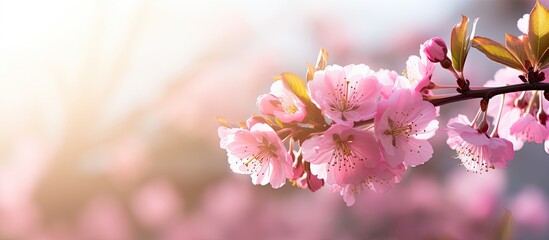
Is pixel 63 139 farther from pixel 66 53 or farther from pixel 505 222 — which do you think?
pixel 505 222

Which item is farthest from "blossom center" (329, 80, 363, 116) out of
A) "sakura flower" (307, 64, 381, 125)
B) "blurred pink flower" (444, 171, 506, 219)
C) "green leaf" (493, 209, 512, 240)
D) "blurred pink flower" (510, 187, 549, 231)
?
"blurred pink flower" (510, 187, 549, 231)

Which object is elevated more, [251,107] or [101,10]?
[101,10]

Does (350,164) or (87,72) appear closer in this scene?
(350,164)

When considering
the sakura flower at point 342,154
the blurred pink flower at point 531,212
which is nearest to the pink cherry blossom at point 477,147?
the sakura flower at point 342,154

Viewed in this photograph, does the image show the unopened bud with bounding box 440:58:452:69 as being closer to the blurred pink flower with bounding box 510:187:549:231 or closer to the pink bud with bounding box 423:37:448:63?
the pink bud with bounding box 423:37:448:63

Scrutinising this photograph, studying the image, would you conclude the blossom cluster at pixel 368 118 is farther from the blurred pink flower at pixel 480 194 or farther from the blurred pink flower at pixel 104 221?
the blurred pink flower at pixel 104 221

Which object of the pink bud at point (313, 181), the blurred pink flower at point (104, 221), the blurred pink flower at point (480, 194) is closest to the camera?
the pink bud at point (313, 181)

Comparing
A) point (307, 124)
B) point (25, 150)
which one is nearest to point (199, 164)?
point (25, 150)
